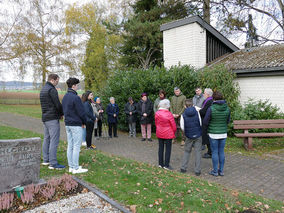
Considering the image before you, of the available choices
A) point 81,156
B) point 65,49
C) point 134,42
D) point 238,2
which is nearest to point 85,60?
point 65,49

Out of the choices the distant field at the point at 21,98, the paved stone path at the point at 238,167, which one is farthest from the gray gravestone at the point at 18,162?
the distant field at the point at 21,98

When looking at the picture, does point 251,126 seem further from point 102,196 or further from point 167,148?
point 102,196

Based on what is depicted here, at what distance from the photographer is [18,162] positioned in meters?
4.17

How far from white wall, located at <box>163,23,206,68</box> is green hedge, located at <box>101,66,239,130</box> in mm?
3324

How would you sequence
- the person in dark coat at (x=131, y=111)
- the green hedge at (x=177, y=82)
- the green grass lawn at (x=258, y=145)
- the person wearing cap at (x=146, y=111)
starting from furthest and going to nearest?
the green hedge at (x=177, y=82), the person in dark coat at (x=131, y=111), the person wearing cap at (x=146, y=111), the green grass lawn at (x=258, y=145)

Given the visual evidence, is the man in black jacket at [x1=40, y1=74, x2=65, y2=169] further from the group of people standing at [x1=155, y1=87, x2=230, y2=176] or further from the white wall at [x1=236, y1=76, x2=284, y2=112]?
the white wall at [x1=236, y1=76, x2=284, y2=112]

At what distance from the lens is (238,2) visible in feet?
52.5

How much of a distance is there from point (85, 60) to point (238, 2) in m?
18.5

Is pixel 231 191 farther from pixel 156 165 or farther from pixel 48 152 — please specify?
pixel 48 152

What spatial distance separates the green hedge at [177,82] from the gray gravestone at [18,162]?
6.92 m

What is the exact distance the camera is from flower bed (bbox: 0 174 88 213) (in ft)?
12.3

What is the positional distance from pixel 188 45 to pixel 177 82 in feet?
17.5

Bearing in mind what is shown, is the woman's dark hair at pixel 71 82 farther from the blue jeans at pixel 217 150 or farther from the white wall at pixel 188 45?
the white wall at pixel 188 45

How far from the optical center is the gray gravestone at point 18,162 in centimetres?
400
